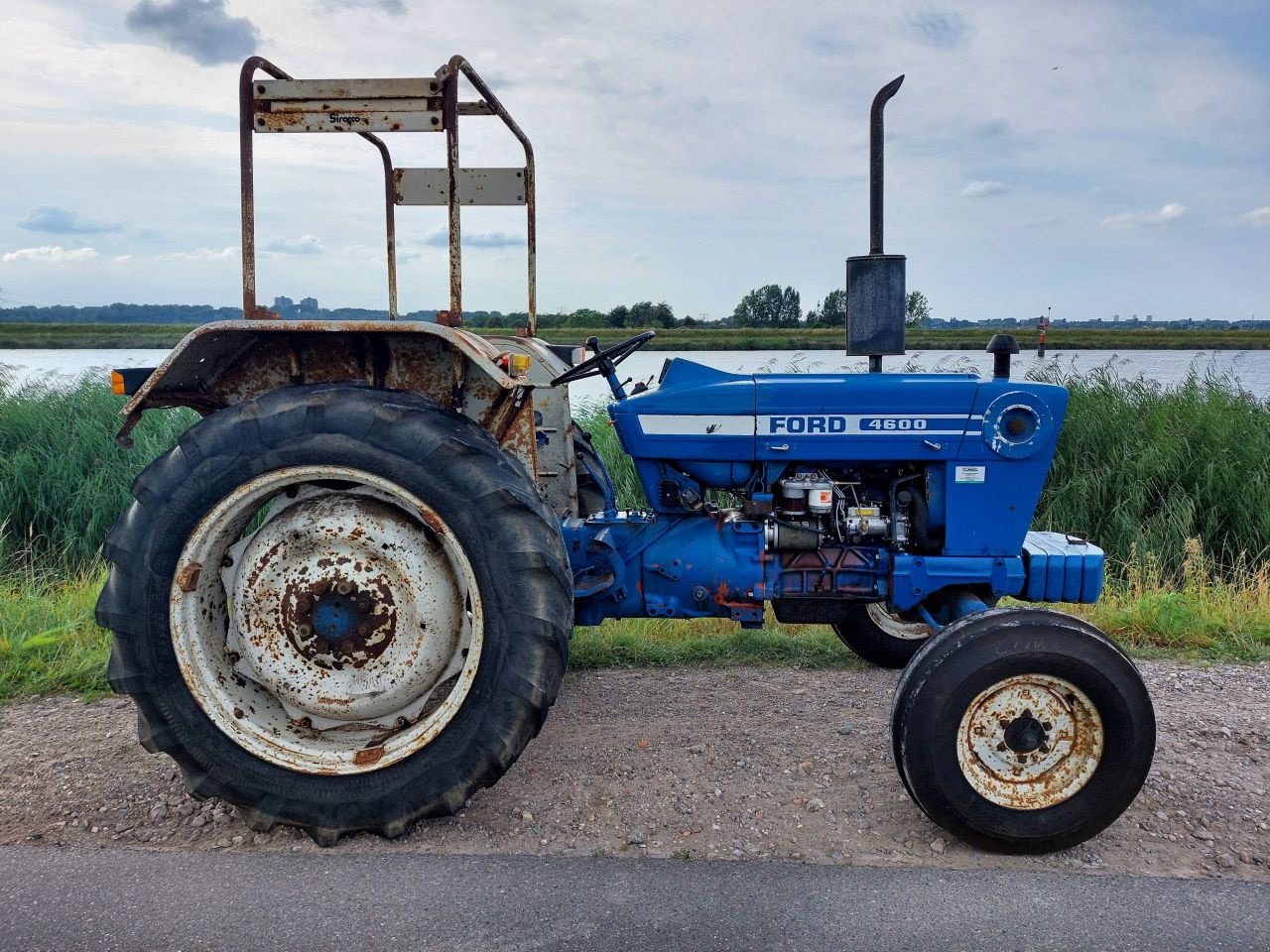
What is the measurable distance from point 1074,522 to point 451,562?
18.6ft

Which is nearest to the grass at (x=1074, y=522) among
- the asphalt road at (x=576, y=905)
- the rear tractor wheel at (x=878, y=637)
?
the rear tractor wheel at (x=878, y=637)

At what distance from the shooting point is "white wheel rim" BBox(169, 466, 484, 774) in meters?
2.75

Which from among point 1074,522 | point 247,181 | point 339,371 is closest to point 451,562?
point 339,371

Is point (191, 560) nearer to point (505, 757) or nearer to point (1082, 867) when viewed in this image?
point (505, 757)

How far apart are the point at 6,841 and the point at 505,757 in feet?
4.59

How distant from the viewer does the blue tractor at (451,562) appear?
102 inches

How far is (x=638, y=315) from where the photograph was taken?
8453 millimetres

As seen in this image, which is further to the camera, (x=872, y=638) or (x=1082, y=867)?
(x=872, y=638)

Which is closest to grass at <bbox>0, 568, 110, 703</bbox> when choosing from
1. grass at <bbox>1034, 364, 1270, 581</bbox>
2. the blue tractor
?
the blue tractor

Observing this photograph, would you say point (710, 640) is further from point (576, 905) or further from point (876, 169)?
point (876, 169)

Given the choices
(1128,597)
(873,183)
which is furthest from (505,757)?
(1128,597)

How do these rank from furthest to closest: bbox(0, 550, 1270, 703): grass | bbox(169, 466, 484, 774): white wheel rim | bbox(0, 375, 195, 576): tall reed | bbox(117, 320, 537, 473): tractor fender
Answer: bbox(0, 375, 195, 576): tall reed → bbox(0, 550, 1270, 703): grass → bbox(117, 320, 537, 473): tractor fender → bbox(169, 466, 484, 774): white wheel rim

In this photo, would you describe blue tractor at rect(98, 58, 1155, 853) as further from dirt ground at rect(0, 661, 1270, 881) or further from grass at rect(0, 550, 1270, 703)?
grass at rect(0, 550, 1270, 703)

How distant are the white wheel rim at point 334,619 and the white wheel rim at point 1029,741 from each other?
4.69ft
